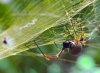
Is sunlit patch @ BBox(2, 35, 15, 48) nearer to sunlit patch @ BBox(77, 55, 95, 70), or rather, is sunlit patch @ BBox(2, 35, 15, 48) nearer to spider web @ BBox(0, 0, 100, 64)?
spider web @ BBox(0, 0, 100, 64)

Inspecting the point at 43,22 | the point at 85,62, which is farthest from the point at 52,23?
the point at 85,62

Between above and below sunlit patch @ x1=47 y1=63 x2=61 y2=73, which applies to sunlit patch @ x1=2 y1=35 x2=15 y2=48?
above

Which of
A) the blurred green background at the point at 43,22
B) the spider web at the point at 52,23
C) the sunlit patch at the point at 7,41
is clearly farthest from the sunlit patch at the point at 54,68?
the sunlit patch at the point at 7,41

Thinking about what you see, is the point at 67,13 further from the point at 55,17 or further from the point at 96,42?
the point at 96,42

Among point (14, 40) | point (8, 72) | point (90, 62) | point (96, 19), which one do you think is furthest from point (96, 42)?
point (14, 40)

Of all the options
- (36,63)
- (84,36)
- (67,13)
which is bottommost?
(36,63)

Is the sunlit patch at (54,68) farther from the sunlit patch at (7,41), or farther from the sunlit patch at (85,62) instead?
the sunlit patch at (7,41)

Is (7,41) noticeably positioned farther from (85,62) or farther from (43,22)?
(85,62)

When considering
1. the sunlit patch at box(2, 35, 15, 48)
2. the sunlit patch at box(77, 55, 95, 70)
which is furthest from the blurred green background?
the sunlit patch at box(77, 55, 95, 70)
